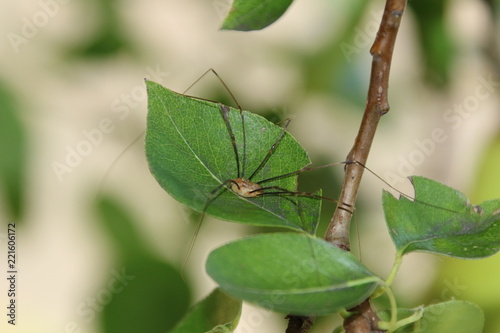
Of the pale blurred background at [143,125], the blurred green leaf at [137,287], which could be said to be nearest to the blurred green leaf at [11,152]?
the pale blurred background at [143,125]

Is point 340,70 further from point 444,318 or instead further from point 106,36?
point 444,318

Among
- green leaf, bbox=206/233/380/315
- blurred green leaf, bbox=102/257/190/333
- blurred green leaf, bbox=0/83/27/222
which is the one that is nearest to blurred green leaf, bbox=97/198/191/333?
blurred green leaf, bbox=102/257/190/333

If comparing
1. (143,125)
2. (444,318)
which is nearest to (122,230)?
(143,125)

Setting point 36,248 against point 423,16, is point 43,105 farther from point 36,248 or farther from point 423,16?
point 423,16

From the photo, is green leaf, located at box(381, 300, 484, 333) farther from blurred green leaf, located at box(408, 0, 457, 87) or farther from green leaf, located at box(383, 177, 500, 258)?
blurred green leaf, located at box(408, 0, 457, 87)

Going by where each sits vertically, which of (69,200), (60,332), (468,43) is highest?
(468,43)

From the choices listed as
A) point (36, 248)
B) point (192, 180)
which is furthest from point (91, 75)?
point (192, 180)
